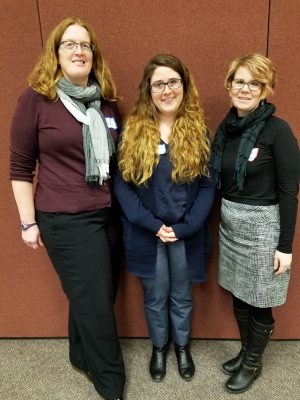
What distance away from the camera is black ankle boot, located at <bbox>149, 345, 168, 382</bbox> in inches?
70.4

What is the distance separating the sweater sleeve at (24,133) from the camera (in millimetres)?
1293

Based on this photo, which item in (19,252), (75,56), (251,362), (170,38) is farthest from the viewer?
(19,252)

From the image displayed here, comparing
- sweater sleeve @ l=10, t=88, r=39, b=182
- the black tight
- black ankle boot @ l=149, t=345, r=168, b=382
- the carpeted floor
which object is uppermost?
sweater sleeve @ l=10, t=88, r=39, b=182

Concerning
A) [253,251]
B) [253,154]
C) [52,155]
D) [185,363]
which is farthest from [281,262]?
[52,155]

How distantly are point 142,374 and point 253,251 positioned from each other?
0.99m

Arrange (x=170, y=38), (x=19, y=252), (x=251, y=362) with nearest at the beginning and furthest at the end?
(x=170, y=38) < (x=251, y=362) < (x=19, y=252)

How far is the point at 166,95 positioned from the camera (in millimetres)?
1386

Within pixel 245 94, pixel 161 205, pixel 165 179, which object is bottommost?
pixel 161 205

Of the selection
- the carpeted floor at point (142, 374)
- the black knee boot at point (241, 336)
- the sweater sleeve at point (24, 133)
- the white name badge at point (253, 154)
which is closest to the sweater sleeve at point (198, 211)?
the white name badge at point (253, 154)

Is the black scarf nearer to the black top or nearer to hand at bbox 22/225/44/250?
the black top

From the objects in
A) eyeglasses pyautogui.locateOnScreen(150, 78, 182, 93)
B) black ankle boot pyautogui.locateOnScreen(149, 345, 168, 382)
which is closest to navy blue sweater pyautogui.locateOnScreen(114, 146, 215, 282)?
eyeglasses pyautogui.locateOnScreen(150, 78, 182, 93)

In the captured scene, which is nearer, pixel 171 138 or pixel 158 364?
pixel 171 138

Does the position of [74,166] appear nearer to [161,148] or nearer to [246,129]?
[161,148]

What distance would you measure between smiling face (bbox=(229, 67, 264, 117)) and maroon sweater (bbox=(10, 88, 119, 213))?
67 centimetres
